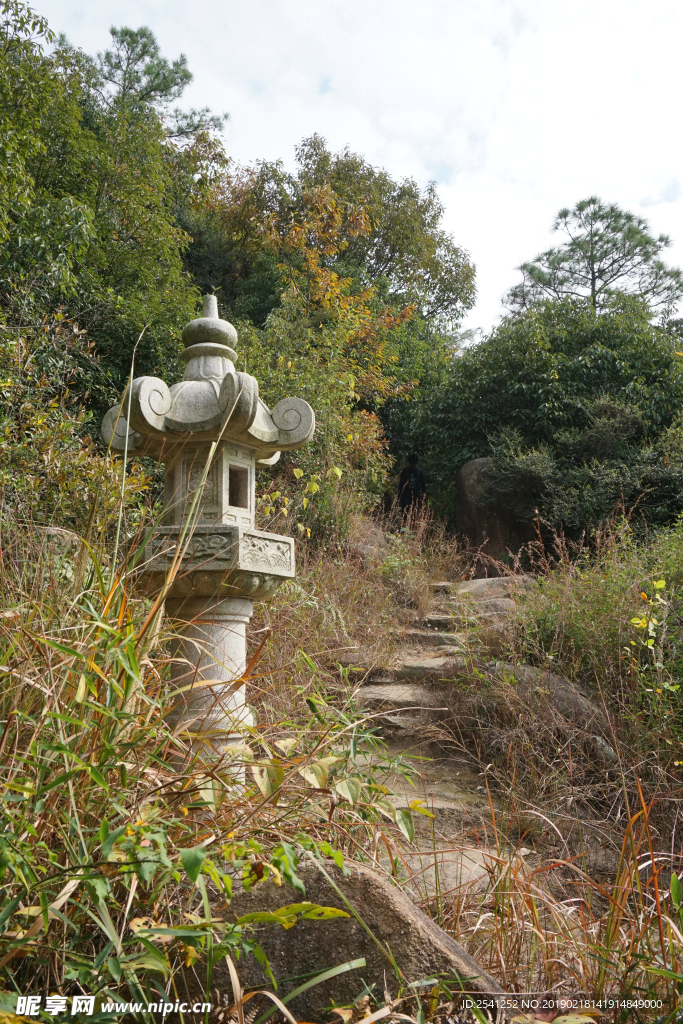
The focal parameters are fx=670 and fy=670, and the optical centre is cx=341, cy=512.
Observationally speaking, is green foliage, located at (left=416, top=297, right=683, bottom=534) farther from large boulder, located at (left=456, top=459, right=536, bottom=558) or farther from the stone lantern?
the stone lantern

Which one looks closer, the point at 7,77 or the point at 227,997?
the point at 227,997

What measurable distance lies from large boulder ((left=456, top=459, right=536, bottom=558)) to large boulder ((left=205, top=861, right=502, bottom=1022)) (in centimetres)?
787

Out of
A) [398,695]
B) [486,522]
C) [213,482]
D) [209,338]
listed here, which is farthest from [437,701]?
[486,522]

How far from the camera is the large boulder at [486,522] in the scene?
9164mm

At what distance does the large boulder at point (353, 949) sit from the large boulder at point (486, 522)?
Result: 787 centimetres

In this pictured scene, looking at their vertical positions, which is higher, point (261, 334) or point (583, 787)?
point (261, 334)

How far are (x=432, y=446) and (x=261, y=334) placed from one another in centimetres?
337

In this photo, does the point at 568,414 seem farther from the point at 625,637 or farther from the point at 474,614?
the point at 625,637

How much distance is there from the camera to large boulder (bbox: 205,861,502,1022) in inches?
51.1

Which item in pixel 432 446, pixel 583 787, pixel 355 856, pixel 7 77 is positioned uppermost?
pixel 7 77

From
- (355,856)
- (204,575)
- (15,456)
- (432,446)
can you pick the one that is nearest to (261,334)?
(432,446)

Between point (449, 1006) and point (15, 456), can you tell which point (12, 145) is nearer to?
point (15, 456)

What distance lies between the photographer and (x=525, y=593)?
4.93 meters

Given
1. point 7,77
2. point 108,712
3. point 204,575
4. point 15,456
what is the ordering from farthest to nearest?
→ point 7,77 → point 15,456 → point 204,575 → point 108,712
